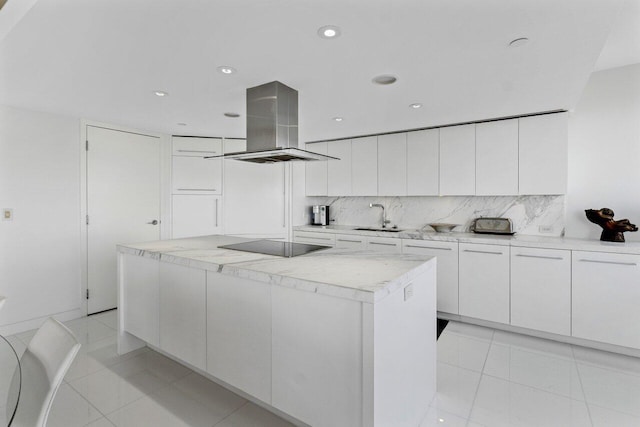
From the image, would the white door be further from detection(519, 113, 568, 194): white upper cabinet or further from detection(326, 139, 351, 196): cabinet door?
detection(519, 113, 568, 194): white upper cabinet

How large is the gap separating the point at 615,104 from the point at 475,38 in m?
2.23

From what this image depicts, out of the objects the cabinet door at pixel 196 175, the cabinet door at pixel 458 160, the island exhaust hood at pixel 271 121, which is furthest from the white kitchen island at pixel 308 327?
the cabinet door at pixel 196 175

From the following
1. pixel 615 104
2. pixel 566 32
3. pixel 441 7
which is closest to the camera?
pixel 441 7

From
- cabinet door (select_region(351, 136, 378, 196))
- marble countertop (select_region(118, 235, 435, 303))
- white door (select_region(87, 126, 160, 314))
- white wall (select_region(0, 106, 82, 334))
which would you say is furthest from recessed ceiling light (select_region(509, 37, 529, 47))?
white wall (select_region(0, 106, 82, 334))

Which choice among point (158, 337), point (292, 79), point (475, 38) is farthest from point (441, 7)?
point (158, 337)

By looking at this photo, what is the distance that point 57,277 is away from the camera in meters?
3.28

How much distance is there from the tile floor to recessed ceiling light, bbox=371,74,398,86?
222 centimetres

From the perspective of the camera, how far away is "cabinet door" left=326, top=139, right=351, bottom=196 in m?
4.45

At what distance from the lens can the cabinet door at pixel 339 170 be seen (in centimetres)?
445

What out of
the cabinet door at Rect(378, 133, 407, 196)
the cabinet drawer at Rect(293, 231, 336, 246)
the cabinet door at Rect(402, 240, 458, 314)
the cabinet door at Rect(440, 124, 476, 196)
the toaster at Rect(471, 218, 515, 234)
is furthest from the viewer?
the cabinet drawer at Rect(293, 231, 336, 246)

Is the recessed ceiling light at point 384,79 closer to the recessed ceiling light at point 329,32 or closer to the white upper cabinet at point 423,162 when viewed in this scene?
the recessed ceiling light at point 329,32

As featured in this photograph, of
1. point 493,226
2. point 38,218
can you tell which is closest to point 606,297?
point 493,226

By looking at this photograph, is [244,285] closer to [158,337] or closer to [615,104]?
[158,337]

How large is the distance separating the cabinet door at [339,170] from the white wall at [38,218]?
10.0ft
